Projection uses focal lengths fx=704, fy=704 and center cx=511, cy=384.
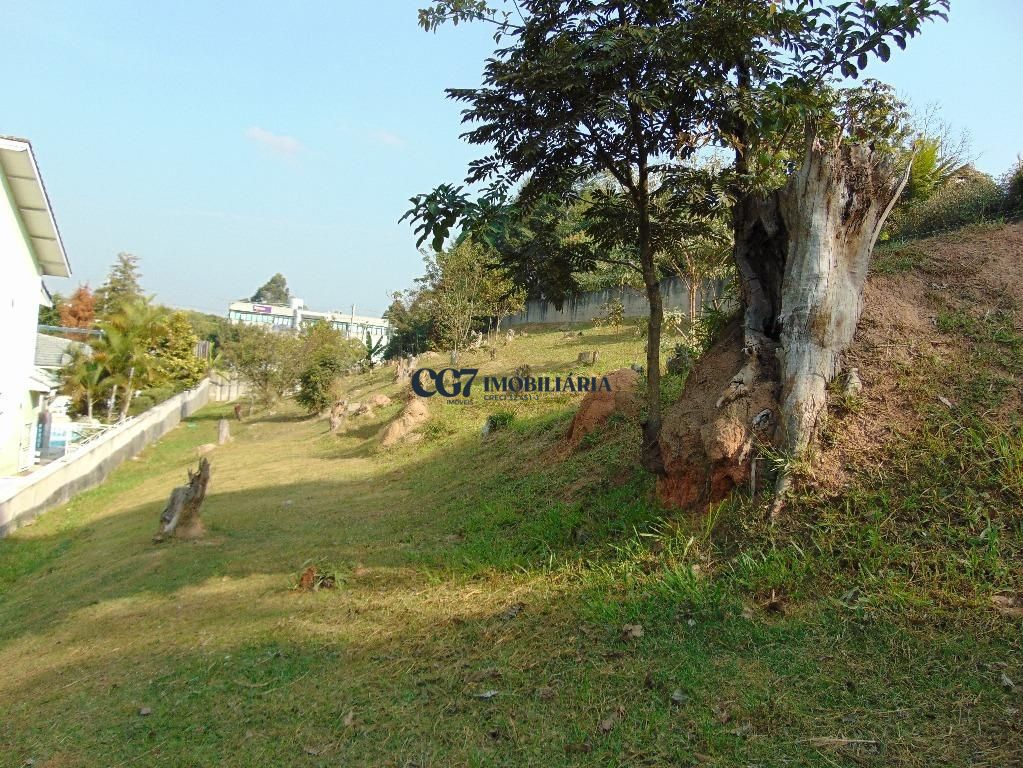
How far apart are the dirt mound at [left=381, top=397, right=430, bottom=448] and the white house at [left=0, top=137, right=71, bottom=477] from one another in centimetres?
928

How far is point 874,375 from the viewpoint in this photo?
16.6 ft

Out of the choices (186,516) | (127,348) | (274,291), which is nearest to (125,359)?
(127,348)

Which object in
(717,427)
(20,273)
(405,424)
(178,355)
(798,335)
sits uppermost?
(20,273)

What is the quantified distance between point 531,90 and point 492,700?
4395 millimetres

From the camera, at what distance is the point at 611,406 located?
9492mm

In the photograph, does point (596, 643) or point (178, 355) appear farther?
point (178, 355)

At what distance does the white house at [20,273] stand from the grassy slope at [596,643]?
12.2 meters

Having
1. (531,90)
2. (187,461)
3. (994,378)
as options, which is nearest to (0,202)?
(187,461)

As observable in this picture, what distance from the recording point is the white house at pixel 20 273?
1664 cm

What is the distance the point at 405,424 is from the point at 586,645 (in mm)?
11373

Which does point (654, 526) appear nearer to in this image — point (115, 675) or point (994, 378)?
point (994, 378)

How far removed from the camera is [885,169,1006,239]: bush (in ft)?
30.4

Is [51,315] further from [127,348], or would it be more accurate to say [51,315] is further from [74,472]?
[74,472]

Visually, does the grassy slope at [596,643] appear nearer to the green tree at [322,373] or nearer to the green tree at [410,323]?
the green tree at [322,373]
